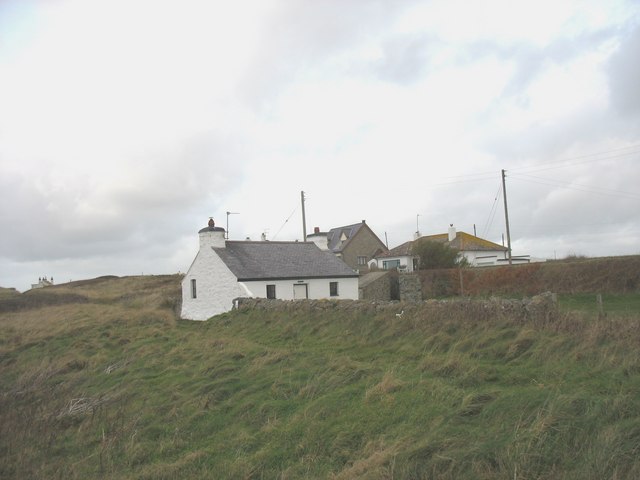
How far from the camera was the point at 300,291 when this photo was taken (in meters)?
29.0

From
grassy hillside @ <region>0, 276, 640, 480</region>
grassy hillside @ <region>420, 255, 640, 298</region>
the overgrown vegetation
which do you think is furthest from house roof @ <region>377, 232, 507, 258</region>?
grassy hillside @ <region>0, 276, 640, 480</region>

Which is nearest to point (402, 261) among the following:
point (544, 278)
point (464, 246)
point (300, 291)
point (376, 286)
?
point (464, 246)

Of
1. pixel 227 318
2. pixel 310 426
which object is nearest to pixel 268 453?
pixel 310 426

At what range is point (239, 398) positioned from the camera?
9.54m

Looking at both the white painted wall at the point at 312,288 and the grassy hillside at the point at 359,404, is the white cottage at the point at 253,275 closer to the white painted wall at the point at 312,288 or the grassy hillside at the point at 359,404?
the white painted wall at the point at 312,288

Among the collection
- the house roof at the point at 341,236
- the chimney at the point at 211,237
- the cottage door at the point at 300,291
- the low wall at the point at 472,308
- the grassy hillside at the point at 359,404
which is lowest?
the grassy hillside at the point at 359,404

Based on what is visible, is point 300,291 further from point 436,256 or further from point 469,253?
point 469,253

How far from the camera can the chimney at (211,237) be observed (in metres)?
28.9

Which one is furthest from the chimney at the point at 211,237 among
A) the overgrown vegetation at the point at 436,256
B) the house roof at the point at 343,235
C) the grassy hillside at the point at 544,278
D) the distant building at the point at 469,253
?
the house roof at the point at 343,235

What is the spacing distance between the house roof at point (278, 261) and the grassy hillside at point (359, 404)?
40.9 ft

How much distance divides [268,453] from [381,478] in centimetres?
184

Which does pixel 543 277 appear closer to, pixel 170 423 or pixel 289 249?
pixel 289 249

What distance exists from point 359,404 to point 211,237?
72.4ft

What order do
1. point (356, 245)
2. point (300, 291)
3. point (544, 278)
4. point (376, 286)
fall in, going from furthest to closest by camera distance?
1. point (356, 245)
2. point (376, 286)
3. point (544, 278)
4. point (300, 291)
